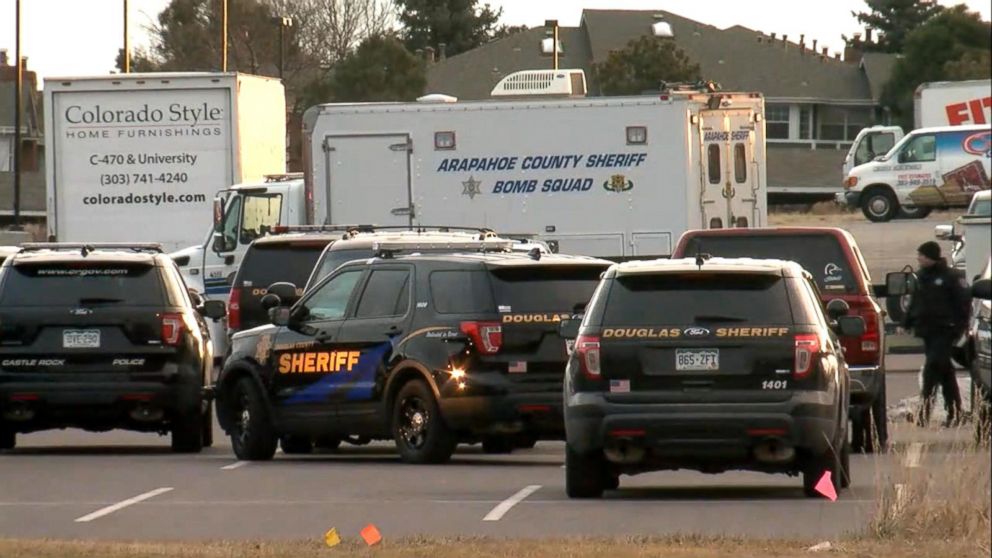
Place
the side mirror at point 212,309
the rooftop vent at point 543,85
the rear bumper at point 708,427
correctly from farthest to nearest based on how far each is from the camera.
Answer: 1. the rooftop vent at point 543,85
2. the side mirror at point 212,309
3. the rear bumper at point 708,427

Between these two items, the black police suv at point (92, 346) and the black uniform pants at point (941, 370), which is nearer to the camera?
the black police suv at point (92, 346)

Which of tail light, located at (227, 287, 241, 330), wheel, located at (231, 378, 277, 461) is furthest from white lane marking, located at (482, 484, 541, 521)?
tail light, located at (227, 287, 241, 330)

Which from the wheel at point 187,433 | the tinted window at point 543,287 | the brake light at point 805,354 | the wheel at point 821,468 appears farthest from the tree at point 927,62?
the brake light at point 805,354

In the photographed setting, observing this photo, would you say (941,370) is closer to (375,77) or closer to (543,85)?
(543,85)

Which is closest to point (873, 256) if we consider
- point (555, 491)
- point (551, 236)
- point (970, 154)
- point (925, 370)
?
point (970, 154)

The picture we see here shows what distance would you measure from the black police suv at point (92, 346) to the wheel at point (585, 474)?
557 cm

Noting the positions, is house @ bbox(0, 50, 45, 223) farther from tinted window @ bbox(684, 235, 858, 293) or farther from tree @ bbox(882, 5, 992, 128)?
tinted window @ bbox(684, 235, 858, 293)

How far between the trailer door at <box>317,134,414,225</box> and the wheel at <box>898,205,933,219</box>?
19903mm

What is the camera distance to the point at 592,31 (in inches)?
3253

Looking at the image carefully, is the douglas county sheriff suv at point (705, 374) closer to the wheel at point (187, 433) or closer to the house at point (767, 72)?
the wheel at point (187, 433)

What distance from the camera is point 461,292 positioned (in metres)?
17.6

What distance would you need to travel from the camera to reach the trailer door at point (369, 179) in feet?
108

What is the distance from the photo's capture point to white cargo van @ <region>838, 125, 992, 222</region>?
45656mm

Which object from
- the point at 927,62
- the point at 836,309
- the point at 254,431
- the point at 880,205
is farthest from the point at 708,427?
the point at 927,62
